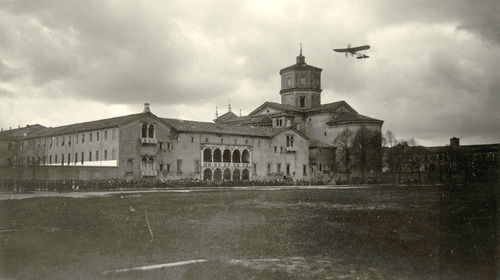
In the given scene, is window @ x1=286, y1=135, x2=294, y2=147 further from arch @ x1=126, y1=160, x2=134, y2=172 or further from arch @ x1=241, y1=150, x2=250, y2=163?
arch @ x1=126, y1=160, x2=134, y2=172

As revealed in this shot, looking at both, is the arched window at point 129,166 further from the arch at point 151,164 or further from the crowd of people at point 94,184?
the crowd of people at point 94,184

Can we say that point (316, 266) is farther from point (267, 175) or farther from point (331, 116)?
point (331, 116)

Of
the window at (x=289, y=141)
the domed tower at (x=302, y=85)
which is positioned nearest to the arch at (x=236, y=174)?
the window at (x=289, y=141)

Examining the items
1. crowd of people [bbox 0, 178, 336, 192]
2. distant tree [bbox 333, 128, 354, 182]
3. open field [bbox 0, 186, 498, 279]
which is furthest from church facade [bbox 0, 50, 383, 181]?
open field [bbox 0, 186, 498, 279]

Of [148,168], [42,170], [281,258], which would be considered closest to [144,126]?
[148,168]

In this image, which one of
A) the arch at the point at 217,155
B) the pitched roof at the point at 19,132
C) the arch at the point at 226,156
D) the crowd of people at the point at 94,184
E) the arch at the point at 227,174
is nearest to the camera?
the crowd of people at the point at 94,184

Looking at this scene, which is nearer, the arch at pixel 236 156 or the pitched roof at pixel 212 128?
the pitched roof at pixel 212 128
